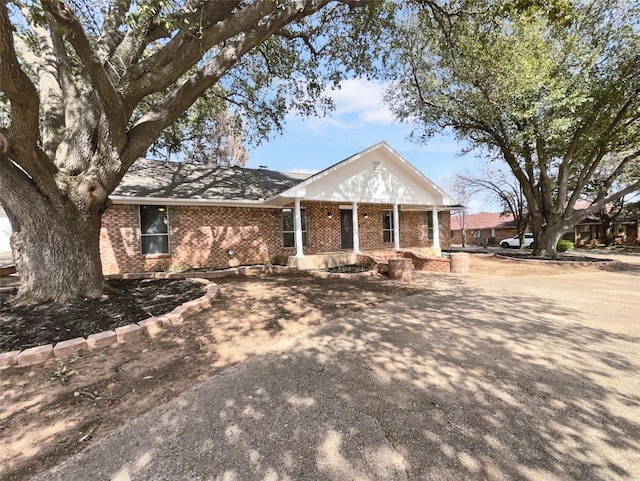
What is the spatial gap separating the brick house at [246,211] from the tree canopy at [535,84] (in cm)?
366

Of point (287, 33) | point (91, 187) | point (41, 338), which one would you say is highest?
point (287, 33)

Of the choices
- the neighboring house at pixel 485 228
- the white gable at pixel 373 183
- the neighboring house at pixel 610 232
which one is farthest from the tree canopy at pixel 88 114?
the neighboring house at pixel 610 232

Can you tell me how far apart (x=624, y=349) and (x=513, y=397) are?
96.0 inches

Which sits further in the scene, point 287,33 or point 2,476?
point 287,33

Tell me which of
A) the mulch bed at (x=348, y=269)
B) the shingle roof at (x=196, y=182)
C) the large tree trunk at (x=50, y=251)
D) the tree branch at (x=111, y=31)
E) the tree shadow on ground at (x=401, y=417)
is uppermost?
the tree branch at (x=111, y=31)

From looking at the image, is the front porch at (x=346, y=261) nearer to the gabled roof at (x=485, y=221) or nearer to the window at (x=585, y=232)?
the window at (x=585, y=232)

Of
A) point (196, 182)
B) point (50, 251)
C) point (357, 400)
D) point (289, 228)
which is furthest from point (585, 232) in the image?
point (50, 251)

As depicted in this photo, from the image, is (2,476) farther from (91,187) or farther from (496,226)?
(496,226)

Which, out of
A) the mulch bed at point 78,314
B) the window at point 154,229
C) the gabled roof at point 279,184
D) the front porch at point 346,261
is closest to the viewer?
the mulch bed at point 78,314

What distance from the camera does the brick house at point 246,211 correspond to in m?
10.0

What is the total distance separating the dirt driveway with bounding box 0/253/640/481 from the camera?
2.02 m

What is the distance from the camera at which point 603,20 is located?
458 inches

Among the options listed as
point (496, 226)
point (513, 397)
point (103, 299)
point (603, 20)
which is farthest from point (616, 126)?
point (496, 226)

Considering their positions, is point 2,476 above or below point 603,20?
below
